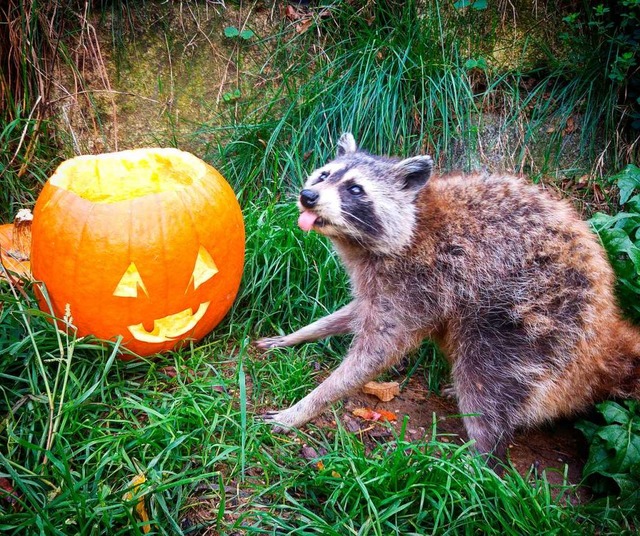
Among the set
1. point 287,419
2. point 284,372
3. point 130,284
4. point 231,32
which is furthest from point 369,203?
point 231,32

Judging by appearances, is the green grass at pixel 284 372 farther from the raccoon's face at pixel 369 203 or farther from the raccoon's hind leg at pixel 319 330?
the raccoon's face at pixel 369 203

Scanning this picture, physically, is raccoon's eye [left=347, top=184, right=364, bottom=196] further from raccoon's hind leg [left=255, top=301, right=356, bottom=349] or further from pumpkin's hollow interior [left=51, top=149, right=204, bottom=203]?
pumpkin's hollow interior [left=51, top=149, right=204, bottom=203]

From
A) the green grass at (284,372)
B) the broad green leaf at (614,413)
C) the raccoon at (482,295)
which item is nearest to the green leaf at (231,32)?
the green grass at (284,372)

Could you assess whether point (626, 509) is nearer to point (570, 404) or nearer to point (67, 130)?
point (570, 404)

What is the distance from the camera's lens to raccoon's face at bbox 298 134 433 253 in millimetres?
3113

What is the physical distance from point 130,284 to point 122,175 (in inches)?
26.6

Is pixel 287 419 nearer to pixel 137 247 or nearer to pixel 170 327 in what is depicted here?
pixel 170 327

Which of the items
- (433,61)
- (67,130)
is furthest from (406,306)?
(67,130)

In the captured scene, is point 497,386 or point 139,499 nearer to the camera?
point 139,499

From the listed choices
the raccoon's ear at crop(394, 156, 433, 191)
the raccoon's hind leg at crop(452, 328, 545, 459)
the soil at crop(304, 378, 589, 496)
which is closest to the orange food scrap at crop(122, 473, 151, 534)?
the soil at crop(304, 378, 589, 496)

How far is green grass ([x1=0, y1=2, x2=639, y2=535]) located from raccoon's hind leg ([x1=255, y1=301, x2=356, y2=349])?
3.1 inches

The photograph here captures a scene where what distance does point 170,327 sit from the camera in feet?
10.7

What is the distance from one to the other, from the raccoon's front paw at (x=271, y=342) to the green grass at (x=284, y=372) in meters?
0.07

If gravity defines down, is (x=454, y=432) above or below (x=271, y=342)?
below
